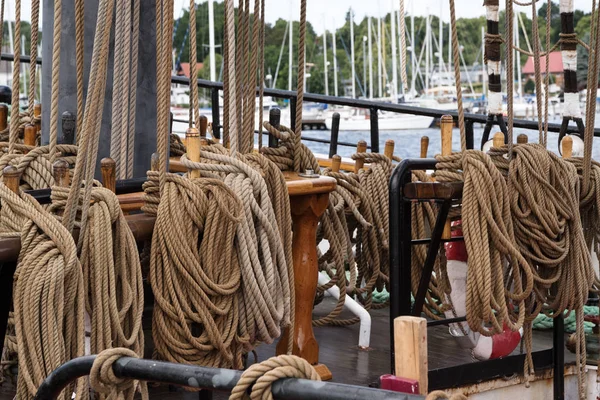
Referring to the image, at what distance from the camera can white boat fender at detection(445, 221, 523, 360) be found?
433 centimetres

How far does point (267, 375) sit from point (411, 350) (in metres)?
0.30

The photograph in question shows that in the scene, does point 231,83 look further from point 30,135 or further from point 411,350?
point 411,350

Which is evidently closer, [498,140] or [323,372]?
[323,372]

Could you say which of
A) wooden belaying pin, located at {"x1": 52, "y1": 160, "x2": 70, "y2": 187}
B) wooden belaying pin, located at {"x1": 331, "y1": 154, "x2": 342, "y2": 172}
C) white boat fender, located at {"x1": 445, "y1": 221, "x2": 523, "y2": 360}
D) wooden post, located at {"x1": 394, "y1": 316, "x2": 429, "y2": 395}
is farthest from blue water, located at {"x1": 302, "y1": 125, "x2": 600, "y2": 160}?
wooden post, located at {"x1": 394, "y1": 316, "x2": 429, "y2": 395}

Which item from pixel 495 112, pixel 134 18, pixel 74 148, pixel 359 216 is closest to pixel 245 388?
pixel 74 148

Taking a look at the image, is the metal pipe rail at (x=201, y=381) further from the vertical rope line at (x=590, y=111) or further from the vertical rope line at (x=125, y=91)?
the vertical rope line at (x=590, y=111)

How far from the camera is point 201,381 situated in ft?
6.09

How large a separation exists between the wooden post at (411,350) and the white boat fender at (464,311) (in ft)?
8.25

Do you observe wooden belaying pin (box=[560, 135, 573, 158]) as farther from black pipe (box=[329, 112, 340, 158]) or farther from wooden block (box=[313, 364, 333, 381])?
black pipe (box=[329, 112, 340, 158])

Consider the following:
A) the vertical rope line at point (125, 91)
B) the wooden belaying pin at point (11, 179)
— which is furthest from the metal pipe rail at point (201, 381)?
the vertical rope line at point (125, 91)

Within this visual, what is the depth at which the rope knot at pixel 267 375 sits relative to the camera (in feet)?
5.78

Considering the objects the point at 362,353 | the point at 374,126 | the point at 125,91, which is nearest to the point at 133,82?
the point at 125,91

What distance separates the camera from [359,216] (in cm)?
473

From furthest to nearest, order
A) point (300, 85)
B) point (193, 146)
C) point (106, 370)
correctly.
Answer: point (300, 85) < point (193, 146) < point (106, 370)
